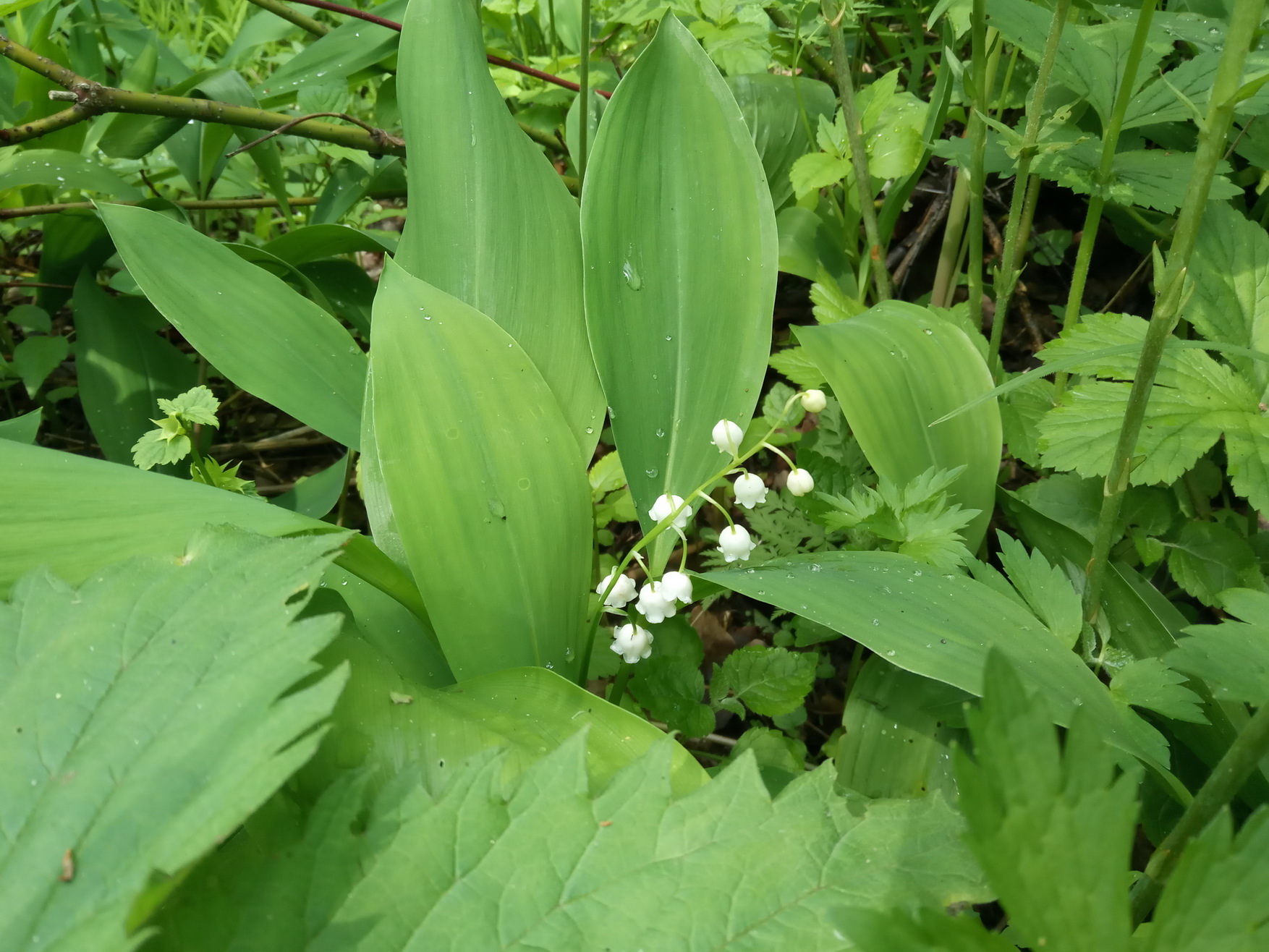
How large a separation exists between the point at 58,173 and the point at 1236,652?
1.78 metres

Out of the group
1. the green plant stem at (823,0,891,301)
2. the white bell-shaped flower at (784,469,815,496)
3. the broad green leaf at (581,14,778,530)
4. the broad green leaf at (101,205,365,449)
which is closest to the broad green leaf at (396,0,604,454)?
the broad green leaf at (581,14,778,530)

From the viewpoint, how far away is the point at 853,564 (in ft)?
2.84

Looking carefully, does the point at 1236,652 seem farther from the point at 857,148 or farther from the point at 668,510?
the point at 857,148

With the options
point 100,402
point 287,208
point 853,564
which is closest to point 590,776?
point 853,564

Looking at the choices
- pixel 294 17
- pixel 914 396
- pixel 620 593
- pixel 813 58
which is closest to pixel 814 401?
pixel 914 396

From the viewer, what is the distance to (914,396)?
3.52ft

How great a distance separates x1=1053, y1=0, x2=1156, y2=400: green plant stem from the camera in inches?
34.0

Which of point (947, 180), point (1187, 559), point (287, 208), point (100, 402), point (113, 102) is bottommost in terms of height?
point (100, 402)

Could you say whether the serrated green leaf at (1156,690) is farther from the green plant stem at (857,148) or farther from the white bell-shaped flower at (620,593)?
the green plant stem at (857,148)

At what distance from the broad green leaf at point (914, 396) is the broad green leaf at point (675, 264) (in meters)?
0.11

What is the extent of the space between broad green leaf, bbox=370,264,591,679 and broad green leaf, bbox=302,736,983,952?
316mm

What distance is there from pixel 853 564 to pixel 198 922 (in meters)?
0.66

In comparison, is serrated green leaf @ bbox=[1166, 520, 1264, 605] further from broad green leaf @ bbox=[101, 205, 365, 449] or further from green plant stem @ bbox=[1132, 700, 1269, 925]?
broad green leaf @ bbox=[101, 205, 365, 449]

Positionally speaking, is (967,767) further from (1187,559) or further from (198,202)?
(198,202)
